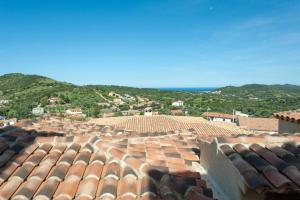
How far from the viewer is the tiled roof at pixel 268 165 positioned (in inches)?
118

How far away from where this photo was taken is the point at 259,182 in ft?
9.96

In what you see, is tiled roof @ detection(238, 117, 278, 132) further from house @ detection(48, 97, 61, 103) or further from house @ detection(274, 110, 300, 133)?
house @ detection(48, 97, 61, 103)

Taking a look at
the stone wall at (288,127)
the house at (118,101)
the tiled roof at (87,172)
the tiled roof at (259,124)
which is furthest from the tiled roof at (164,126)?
the house at (118,101)

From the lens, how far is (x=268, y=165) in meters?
3.50

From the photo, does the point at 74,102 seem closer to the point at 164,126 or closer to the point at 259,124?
the point at 259,124

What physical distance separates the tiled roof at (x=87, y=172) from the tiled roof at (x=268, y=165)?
0.57 metres

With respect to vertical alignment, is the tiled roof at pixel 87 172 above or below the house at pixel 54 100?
above

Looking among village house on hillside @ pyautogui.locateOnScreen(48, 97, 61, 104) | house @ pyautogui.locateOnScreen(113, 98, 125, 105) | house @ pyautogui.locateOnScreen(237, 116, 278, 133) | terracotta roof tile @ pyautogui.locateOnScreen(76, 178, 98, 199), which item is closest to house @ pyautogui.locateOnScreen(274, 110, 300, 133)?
terracotta roof tile @ pyautogui.locateOnScreen(76, 178, 98, 199)

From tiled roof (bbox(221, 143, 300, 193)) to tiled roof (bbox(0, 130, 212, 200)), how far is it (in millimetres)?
565

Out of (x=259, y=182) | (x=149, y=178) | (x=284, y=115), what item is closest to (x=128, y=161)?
(x=149, y=178)

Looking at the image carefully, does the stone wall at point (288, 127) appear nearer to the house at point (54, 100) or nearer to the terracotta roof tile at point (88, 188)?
the terracotta roof tile at point (88, 188)

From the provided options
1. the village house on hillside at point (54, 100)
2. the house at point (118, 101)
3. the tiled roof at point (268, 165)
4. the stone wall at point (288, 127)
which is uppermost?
the tiled roof at point (268, 165)

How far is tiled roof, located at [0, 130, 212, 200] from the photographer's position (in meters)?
3.38

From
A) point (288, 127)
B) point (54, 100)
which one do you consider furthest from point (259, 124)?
point (54, 100)
